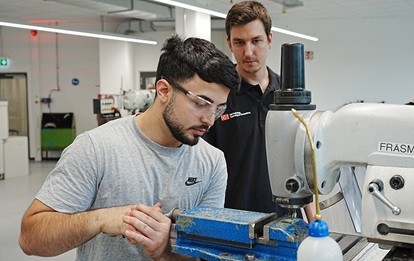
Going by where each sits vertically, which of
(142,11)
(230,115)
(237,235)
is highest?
(142,11)

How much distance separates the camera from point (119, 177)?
4.05 ft

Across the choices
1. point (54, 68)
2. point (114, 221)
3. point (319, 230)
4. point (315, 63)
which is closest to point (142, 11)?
point (54, 68)

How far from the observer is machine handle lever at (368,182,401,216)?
2.98ft

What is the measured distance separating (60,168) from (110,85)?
8019 mm

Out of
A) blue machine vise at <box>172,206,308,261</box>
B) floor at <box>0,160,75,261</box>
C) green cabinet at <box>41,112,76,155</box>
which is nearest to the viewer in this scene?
blue machine vise at <box>172,206,308,261</box>

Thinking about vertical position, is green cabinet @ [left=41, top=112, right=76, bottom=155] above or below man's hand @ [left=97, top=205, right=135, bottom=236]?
below

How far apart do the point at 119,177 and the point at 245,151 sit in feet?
2.43

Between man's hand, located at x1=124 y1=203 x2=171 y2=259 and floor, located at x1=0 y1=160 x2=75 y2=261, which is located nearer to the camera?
man's hand, located at x1=124 y1=203 x2=171 y2=259

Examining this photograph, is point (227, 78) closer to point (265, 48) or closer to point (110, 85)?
point (265, 48)

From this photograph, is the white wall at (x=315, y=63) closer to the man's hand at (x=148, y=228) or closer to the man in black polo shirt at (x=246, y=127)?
the man in black polo shirt at (x=246, y=127)

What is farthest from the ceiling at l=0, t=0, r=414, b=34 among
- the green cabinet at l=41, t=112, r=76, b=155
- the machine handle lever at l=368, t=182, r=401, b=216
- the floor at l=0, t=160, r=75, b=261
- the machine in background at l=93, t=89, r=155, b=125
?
the machine handle lever at l=368, t=182, r=401, b=216

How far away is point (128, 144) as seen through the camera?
1273 mm

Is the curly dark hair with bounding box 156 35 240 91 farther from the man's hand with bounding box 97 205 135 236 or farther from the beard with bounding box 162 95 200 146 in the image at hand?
the man's hand with bounding box 97 205 135 236

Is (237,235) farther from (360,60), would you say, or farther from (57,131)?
(57,131)
